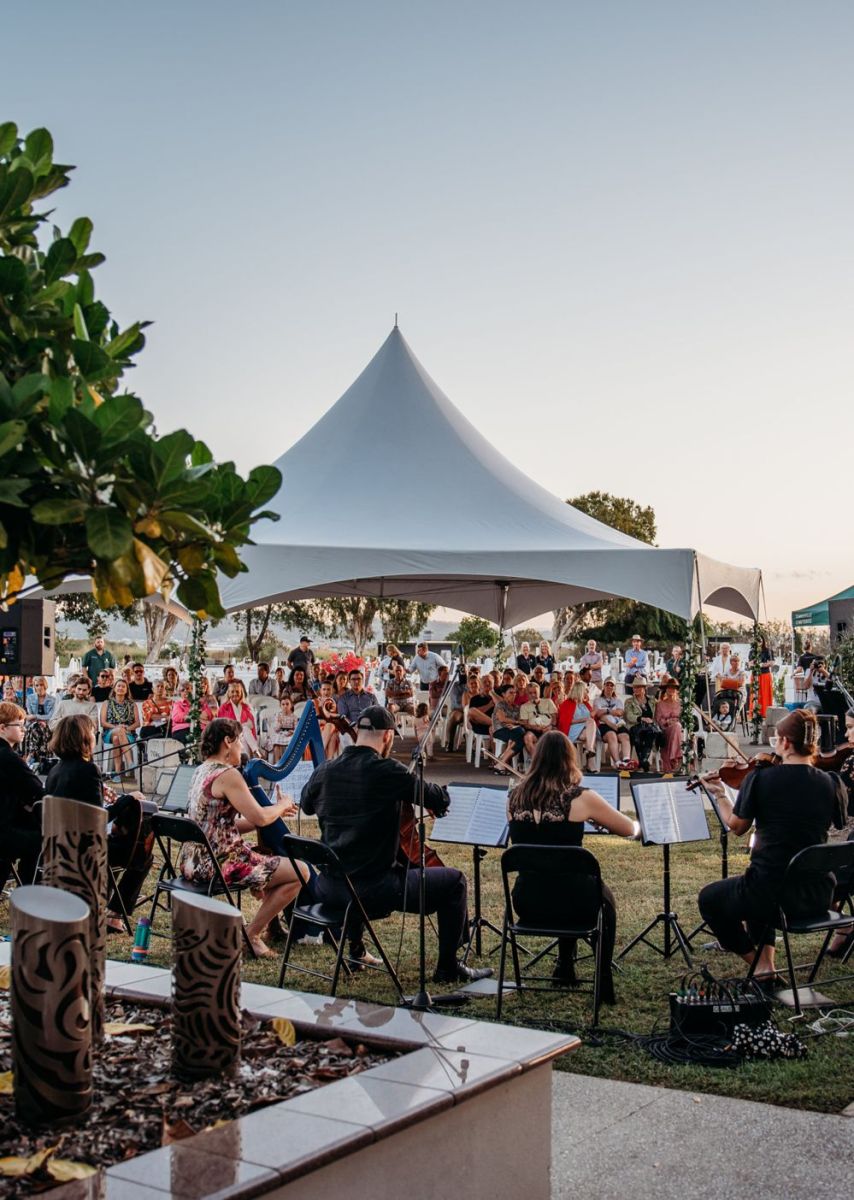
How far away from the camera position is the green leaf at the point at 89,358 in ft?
9.20

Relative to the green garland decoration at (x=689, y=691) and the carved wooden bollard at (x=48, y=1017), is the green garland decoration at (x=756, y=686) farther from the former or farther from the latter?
the carved wooden bollard at (x=48, y=1017)

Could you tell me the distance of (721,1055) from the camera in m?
5.42

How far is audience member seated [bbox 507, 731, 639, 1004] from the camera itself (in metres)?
6.32

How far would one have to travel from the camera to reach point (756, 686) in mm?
24016

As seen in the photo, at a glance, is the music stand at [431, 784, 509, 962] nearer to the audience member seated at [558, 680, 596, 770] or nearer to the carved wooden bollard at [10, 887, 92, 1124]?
the carved wooden bollard at [10, 887, 92, 1124]

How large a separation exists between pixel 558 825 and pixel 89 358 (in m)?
4.39

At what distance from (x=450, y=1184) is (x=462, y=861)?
769cm

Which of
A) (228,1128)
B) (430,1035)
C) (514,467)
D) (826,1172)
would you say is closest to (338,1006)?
(430,1035)

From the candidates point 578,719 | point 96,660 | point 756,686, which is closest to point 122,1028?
point 578,719

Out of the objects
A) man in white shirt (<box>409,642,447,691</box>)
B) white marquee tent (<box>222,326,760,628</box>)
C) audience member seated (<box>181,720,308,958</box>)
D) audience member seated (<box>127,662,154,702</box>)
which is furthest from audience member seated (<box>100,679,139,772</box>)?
audience member seated (<box>181,720,308,958</box>)

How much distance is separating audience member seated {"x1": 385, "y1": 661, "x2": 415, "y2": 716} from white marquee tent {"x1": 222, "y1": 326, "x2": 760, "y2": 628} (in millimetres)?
1814

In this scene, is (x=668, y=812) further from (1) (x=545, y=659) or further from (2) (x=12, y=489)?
(1) (x=545, y=659)

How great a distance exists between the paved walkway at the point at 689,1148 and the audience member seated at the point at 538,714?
12.4m

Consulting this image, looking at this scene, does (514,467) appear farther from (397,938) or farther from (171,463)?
(171,463)
